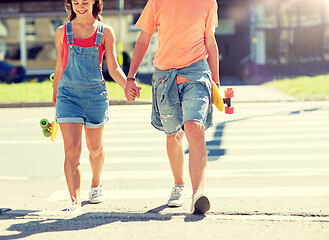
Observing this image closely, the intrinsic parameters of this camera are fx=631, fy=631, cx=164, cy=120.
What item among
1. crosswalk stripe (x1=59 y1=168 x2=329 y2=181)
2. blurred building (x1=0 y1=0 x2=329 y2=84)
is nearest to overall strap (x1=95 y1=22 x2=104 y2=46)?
crosswalk stripe (x1=59 y1=168 x2=329 y2=181)

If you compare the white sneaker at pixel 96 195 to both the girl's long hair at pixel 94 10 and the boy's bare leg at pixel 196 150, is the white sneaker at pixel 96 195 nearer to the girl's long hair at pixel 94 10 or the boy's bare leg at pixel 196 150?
the boy's bare leg at pixel 196 150

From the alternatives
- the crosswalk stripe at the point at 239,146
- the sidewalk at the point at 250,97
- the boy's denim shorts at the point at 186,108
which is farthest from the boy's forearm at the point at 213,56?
the sidewalk at the point at 250,97

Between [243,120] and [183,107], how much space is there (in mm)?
7139

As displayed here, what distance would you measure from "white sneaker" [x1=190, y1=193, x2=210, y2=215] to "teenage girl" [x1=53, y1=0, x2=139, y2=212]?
2.97 feet

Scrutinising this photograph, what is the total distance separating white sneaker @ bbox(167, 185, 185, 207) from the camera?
5145 millimetres

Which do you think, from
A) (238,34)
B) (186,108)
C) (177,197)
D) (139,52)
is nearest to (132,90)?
(139,52)

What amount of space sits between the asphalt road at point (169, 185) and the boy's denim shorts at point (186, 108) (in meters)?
0.70

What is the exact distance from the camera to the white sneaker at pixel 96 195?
17.5 feet

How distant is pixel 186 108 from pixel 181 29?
0.62 meters

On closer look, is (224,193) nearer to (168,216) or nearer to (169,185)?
(169,185)

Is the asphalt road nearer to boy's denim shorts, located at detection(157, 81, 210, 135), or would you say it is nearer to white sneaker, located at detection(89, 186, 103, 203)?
white sneaker, located at detection(89, 186, 103, 203)

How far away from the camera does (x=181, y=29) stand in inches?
193

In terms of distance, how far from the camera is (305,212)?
4.95 metres

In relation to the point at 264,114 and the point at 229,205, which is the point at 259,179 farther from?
the point at 264,114
